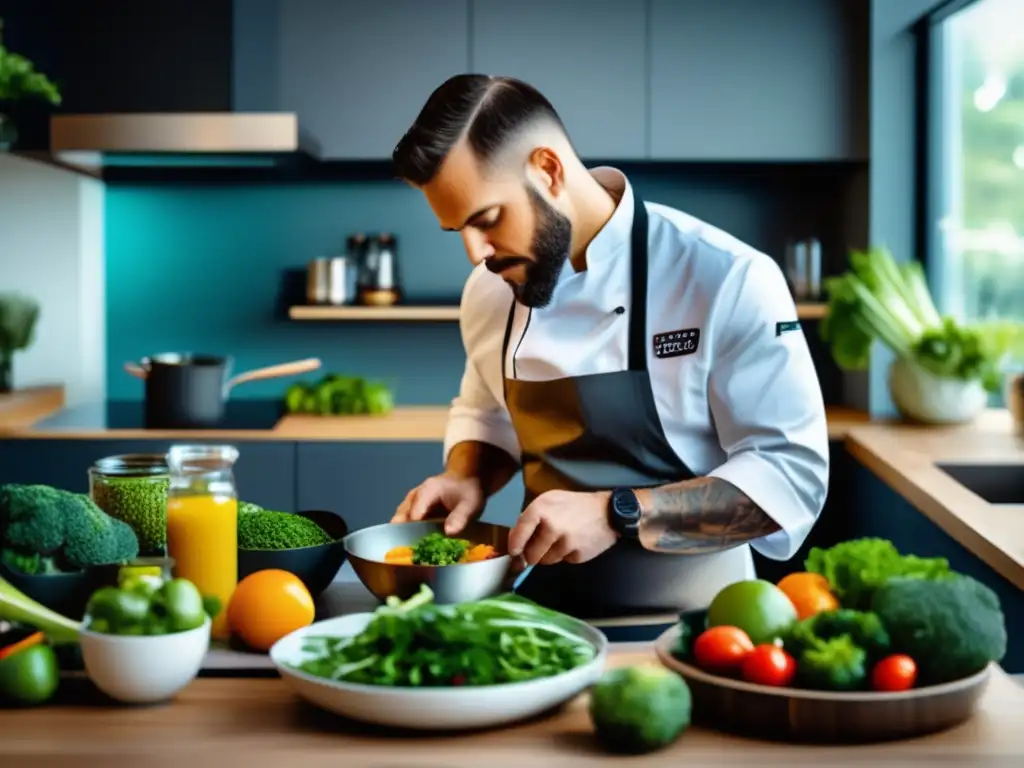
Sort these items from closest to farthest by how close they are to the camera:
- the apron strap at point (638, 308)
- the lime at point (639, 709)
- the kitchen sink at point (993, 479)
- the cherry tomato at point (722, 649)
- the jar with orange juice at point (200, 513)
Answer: the lime at point (639, 709) < the cherry tomato at point (722, 649) < the jar with orange juice at point (200, 513) < the apron strap at point (638, 308) < the kitchen sink at point (993, 479)

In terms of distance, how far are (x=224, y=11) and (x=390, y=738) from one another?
2.92 meters

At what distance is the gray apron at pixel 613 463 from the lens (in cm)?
197

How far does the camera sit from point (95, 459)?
3.64 meters

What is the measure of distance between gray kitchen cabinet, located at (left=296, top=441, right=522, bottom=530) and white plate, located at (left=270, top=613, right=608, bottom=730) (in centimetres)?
237

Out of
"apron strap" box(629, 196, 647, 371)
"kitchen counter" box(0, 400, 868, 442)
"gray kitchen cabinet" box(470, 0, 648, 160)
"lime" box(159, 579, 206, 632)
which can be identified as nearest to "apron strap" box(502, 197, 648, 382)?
"apron strap" box(629, 196, 647, 371)

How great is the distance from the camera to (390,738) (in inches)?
50.0

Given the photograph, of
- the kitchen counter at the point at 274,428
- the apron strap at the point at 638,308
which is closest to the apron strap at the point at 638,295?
Result: the apron strap at the point at 638,308

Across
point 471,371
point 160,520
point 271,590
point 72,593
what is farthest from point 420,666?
point 471,371

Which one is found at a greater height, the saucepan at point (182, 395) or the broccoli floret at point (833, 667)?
the saucepan at point (182, 395)

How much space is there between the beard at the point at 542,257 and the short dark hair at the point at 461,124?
0.10 meters

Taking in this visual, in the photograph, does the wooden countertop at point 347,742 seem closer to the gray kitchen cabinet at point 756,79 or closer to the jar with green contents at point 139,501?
the jar with green contents at point 139,501

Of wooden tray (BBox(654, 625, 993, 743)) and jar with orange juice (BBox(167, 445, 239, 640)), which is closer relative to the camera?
wooden tray (BBox(654, 625, 993, 743))

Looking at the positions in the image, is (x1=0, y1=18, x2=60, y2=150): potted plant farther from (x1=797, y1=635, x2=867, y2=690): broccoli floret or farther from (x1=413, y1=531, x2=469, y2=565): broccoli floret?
(x1=797, y1=635, x2=867, y2=690): broccoli floret

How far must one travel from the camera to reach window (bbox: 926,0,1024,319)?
3627 mm
